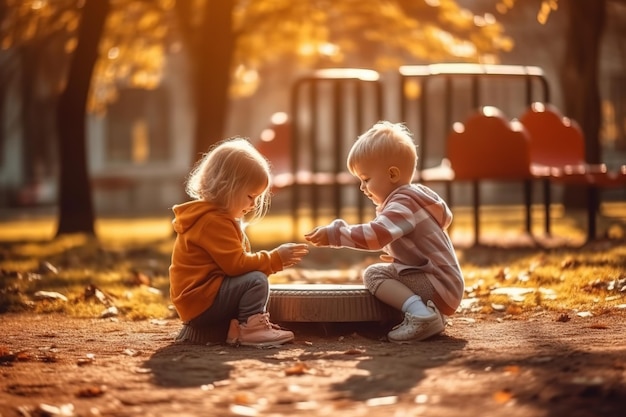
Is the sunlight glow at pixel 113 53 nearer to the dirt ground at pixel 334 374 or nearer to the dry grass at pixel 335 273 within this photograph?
the dry grass at pixel 335 273

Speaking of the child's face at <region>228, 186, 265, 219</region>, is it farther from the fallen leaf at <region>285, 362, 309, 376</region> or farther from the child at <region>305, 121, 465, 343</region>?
the fallen leaf at <region>285, 362, 309, 376</region>

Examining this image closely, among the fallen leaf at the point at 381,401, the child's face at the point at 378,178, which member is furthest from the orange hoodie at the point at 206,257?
the fallen leaf at the point at 381,401

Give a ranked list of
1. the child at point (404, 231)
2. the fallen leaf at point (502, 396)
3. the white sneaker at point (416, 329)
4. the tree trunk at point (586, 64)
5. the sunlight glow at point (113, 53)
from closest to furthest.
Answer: the fallen leaf at point (502, 396), the white sneaker at point (416, 329), the child at point (404, 231), the tree trunk at point (586, 64), the sunlight glow at point (113, 53)

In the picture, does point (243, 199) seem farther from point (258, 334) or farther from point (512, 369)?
point (512, 369)

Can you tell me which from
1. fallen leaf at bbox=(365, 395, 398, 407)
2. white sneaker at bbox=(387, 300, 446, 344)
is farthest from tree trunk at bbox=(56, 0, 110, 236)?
fallen leaf at bbox=(365, 395, 398, 407)

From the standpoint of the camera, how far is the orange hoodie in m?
5.43

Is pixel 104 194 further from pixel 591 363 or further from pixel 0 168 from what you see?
pixel 591 363

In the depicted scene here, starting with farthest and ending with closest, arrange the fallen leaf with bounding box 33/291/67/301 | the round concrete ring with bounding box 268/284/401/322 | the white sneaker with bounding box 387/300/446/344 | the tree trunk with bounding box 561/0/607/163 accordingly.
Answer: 1. the tree trunk with bounding box 561/0/607/163
2. the fallen leaf with bounding box 33/291/67/301
3. the round concrete ring with bounding box 268/284/401/322
4. the white sneaker with bounding box 387/300/446/344

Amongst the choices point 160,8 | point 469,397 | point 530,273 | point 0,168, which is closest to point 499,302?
point 530,273

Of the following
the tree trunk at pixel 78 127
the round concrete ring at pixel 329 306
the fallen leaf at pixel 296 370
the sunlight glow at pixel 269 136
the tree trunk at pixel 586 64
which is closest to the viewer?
the fallen leaf at pixel 296 370

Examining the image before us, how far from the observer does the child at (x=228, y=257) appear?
5430 mm

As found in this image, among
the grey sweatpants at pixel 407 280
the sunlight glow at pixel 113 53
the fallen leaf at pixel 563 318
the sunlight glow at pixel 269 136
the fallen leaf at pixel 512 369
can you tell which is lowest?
the fallen leaf at pixel 563 318

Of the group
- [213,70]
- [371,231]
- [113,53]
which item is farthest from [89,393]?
[113,53]

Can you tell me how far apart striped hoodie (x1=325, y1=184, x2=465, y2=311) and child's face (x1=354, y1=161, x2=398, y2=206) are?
0.04m
